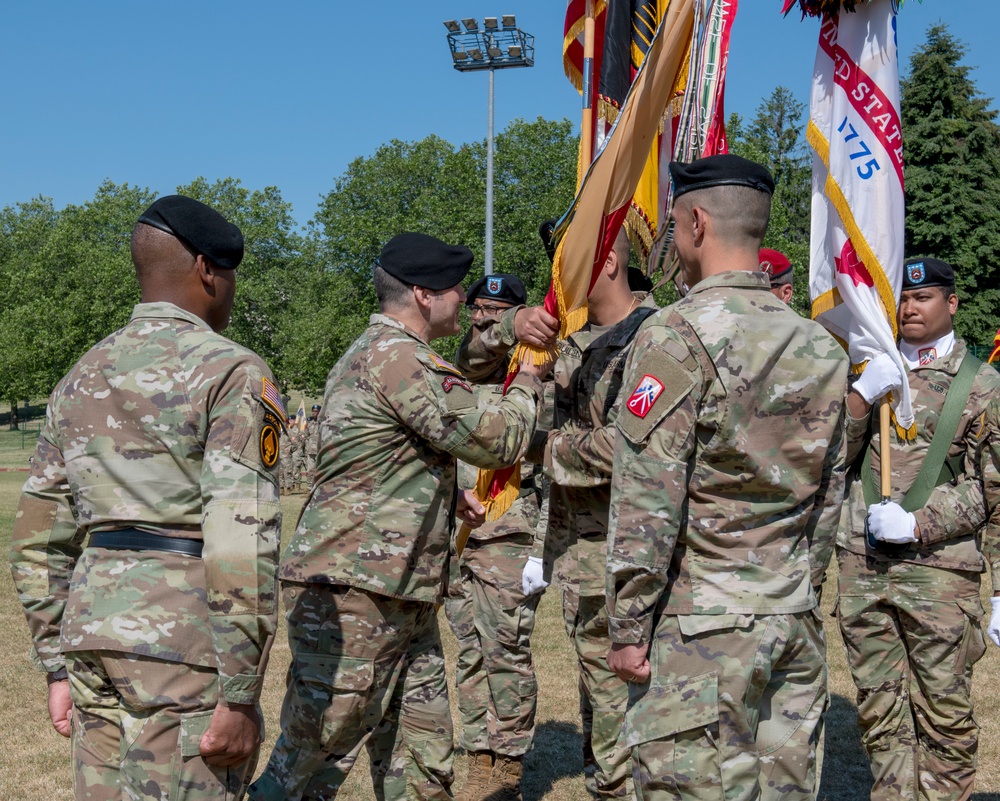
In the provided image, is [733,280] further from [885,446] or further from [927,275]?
[927,275]

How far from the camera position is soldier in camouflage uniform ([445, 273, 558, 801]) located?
227 inches

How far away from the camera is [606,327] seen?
478cm

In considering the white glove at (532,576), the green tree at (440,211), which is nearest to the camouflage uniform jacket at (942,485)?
the white glove at (532,576)

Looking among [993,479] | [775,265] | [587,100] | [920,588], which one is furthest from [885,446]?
[587,100]

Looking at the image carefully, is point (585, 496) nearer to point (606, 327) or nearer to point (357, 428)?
point (606, 327)

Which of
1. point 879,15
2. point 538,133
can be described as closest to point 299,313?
point 538,133

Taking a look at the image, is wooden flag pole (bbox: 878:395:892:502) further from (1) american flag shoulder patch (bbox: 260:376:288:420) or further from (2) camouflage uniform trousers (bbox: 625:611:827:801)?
(1) american flag shoulder patch (bbox: 260:376:288:420)

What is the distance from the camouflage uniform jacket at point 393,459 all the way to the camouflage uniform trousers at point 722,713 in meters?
1.14

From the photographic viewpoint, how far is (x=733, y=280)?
3320 millimetres

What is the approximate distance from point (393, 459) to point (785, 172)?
161ft

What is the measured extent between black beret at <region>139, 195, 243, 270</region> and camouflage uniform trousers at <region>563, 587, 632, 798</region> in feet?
7.70

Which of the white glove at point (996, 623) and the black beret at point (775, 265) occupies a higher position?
the black beret at point (775, 265)

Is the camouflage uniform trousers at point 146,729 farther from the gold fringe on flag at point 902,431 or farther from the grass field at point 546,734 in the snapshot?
the gold fringe on flag at point 902,431

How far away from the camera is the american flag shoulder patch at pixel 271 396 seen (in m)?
3.03
